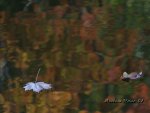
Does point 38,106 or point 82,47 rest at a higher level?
point 82,47

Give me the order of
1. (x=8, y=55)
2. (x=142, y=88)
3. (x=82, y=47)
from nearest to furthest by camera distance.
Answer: (x=142, y=88)
(x=82, y=47)
(x=8, y=55)

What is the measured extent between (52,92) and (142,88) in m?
0.60

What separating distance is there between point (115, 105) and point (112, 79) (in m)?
0.19

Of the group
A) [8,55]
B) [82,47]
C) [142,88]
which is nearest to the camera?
[142,88]

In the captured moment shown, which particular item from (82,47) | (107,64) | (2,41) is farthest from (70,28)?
(2,41)

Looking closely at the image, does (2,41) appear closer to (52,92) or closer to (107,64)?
(52,92)

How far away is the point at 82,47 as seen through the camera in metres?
3.09

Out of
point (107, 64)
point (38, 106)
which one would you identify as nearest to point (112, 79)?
point (107, 64)

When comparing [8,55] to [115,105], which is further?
[8,55]

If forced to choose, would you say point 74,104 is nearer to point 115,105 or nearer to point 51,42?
point 115,105

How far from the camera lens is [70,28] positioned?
3.14 metres

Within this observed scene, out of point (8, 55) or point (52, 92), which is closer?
point (52, 92)

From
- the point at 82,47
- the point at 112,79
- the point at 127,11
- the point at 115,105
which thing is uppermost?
the point at 127,11

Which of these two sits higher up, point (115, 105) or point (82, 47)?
point (82, 47)
